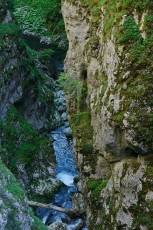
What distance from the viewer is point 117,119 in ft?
40.9

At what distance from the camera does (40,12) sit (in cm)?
3553

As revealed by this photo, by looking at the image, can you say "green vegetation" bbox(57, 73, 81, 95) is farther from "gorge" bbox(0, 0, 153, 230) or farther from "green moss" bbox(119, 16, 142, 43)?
"green moss" bbox(119, 16, 142, 43)

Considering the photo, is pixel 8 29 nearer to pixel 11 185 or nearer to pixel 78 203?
pixel 78 203

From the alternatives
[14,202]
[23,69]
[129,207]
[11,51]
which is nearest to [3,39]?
[11,51]

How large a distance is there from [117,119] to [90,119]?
3.52 m

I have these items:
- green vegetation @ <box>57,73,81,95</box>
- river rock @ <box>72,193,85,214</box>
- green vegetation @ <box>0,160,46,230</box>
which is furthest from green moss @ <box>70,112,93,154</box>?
green vegetation @ <box>0,160,46,230</box>

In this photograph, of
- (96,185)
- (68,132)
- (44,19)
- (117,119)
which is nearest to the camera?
(117,119)

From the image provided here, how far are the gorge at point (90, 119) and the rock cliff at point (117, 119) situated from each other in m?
0.03

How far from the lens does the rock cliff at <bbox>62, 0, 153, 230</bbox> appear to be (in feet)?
38.7

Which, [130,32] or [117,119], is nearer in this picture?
[130,32]

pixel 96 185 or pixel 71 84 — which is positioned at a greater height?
pixel 71 84

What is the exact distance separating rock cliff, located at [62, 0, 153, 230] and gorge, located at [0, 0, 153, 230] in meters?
0.03

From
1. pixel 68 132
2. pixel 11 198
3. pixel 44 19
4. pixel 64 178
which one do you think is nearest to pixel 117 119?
pixel 11 198

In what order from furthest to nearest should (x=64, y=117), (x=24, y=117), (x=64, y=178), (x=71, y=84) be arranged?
1. (x=64, y=117)
2. (x=24, y=117)
3. (x=64, y=178)
4. (x=71, y=84)
